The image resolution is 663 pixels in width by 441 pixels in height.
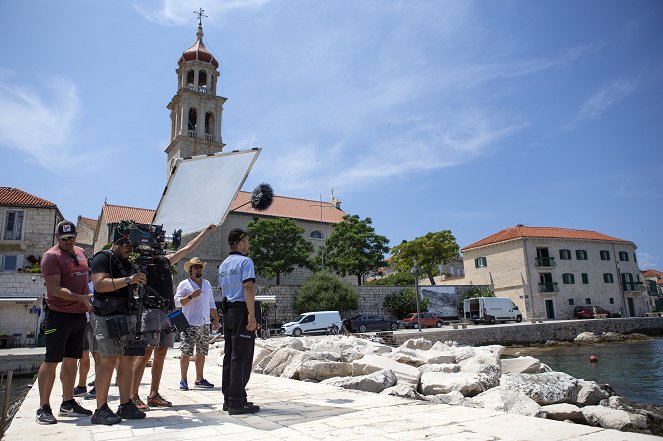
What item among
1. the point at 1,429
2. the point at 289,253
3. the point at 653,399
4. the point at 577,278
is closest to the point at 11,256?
the point at 289,253

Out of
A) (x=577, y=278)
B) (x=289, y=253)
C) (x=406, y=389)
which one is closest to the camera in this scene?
(x=406, y=389)

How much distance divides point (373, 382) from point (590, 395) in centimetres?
400

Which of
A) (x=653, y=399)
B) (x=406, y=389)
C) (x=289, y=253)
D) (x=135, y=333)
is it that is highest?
(x=289, y=253)

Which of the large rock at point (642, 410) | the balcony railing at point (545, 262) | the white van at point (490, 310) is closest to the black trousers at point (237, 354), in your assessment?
the large rock at point (642, 410)

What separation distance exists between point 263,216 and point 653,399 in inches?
1577

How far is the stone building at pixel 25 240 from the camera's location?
77.5 feet

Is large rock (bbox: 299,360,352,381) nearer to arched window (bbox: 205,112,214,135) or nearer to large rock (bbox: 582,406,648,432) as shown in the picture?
large rock (bbox: 582,406,648,432)

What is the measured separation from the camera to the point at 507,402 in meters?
5.57

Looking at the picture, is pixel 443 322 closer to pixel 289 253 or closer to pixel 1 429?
pixel 289 253

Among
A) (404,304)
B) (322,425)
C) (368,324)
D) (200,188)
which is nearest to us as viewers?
(322,425)

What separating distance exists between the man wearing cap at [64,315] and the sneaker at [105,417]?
0.58 metres

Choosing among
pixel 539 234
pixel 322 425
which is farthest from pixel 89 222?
pixel 322 425

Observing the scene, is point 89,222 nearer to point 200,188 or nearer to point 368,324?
point 368,324

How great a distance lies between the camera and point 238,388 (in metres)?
4.45
